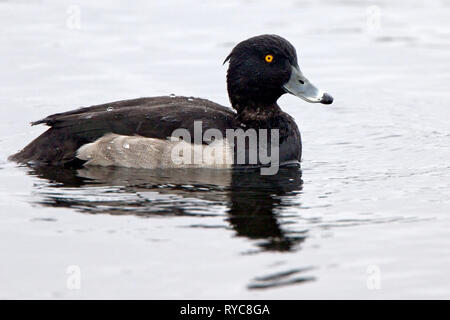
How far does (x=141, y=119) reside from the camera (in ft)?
33.5

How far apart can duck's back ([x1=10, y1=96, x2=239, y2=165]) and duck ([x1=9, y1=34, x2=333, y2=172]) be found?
10 mm

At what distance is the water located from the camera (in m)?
7.33

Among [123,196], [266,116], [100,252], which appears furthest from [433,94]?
[100,252]

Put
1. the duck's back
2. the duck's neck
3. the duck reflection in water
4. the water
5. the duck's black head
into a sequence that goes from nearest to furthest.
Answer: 1. the water
2. the duck reflection in water
3. the duck's back
4. the duck's black head
5. the duck's neck

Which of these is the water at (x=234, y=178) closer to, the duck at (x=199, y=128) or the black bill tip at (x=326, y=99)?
the duck at (x=199, y=128)

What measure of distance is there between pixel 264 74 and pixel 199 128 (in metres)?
1.01

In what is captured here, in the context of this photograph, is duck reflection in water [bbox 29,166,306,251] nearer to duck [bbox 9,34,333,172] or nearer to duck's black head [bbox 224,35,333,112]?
duck [bbox 9,34,333,172]

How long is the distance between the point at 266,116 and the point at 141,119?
1.42 metres

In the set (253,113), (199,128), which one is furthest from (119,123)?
(253,113)

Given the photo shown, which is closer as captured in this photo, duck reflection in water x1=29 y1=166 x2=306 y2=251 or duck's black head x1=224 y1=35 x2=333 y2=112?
duck reflection in water x1=29 y1=166 x2=306 y2=251

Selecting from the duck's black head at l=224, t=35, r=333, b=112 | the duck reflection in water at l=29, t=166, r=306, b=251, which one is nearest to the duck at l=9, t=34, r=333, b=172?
the duck's black head at l=224, t=35, r=333, b=112
